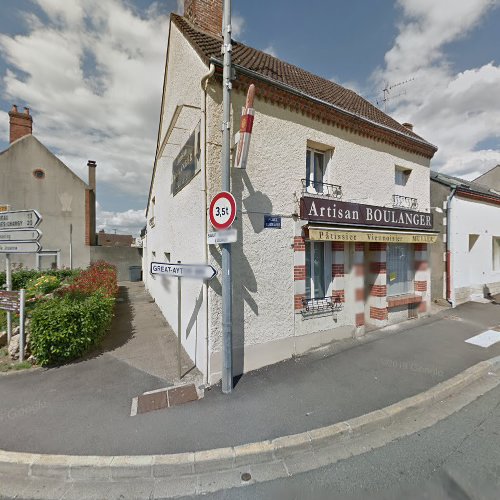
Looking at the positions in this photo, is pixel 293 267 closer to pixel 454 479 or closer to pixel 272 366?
pixel 272 366

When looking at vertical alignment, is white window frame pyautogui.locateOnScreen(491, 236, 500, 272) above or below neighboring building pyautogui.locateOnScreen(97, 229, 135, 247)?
below

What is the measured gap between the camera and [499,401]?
12.1ft

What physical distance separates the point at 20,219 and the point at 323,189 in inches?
252

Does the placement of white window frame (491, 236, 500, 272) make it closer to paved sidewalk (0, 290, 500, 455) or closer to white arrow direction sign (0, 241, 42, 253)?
paved sidewalk (0, 290, 500, 455)

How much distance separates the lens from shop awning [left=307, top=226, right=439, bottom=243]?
4980 millimetres

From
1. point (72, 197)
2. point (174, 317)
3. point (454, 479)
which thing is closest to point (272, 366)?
point (454, 479)

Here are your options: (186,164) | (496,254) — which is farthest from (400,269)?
(496,254)

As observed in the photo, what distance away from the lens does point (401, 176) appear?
7.72 m

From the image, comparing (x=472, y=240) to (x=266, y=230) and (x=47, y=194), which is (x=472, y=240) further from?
(x=47, y=194)

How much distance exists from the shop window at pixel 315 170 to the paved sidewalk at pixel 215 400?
3.43m

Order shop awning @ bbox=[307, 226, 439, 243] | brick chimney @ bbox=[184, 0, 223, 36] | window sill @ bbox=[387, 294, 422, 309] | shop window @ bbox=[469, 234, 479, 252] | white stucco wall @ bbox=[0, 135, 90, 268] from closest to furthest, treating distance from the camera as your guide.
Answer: shop awning @ bbox=[307, 226, 439, 243]
brick chimney @ bbox=[184, 0, 223, 36]
window sill @ bbox=[387, 294, 422, 309]
shop window @ bbox=[469, 234, 479, 252]
white stucco wall @ bbox=[0, 135, 90, 268]

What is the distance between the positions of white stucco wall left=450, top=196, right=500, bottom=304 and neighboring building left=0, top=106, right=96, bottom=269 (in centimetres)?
2076

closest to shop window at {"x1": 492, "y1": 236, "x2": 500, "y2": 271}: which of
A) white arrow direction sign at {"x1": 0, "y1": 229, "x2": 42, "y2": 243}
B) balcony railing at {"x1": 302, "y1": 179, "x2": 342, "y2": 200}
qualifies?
balcony railing at {"x1": 302, "y1": 179, "x2": 342, "y2": 200}

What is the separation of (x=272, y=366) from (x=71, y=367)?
144 inches
